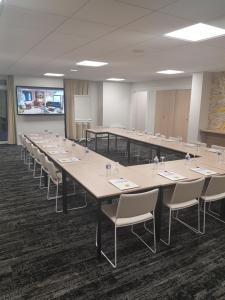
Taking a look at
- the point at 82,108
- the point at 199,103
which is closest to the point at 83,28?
the point at 199,103

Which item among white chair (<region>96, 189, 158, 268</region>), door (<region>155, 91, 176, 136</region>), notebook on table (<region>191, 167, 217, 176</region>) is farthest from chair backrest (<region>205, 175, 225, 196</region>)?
door (<region>155, 91, 176, 136</region>)

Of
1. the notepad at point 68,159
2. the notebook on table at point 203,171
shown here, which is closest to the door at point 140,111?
the notepad at point 68,159

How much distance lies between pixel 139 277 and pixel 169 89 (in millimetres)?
8159

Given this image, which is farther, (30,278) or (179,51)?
(179,51)

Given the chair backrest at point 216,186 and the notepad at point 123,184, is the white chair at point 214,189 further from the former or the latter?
the notepad at point 123,184

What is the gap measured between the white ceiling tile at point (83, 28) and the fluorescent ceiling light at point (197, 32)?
0.88 meters

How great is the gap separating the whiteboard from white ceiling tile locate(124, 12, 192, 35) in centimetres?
750

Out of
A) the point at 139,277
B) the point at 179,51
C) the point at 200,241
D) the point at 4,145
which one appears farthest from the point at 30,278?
the point at 4,145

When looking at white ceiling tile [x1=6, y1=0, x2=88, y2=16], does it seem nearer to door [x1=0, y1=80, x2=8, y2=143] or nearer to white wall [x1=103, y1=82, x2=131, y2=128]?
door [x1=0, y1=80, x2=8, y2=143]

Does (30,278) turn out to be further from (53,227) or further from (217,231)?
(217,231)

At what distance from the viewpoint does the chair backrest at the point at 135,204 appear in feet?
7.57

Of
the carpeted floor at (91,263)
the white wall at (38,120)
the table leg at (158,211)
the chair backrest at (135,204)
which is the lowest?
the carpeted floor at (91,263)

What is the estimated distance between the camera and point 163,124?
9.80 m

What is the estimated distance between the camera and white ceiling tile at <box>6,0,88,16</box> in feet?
7.07
